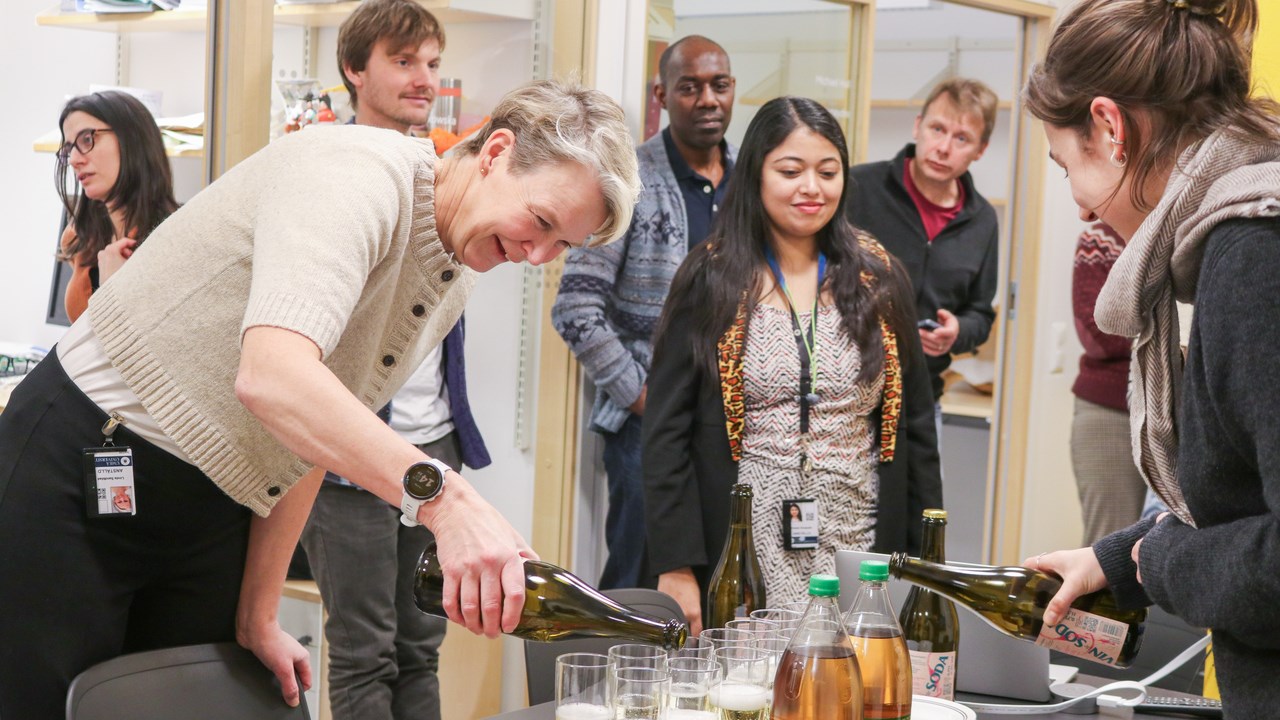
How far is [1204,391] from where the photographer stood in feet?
3.71

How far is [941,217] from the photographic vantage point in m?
3.68

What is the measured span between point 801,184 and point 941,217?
3.94 feet

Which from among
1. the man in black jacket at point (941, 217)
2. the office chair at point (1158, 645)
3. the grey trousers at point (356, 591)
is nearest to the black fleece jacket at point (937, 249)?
the man in black jacket at point (941, 217)

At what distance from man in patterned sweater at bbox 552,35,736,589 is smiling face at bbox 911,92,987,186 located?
708 mm

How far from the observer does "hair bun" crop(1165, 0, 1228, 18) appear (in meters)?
1.24

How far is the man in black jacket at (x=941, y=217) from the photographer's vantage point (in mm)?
3572

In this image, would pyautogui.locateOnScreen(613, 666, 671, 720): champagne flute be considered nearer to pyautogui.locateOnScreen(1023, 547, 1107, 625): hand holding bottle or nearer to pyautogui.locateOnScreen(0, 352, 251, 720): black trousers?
pyautogui.locateOnScreen(1023, 547, 1107, 625): hand holding bottle

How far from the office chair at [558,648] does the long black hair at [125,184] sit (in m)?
1.18

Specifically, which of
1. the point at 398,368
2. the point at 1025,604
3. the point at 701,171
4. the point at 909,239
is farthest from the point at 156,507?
the point at 909,239

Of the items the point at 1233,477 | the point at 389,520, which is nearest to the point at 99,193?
the point at 389,520

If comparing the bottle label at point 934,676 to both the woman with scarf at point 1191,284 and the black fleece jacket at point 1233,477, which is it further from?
the black fleece jacket at point 1233,477

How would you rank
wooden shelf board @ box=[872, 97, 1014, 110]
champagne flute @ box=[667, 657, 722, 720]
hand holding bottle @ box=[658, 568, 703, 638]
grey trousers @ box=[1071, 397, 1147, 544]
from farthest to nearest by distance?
wooden shelf board @ box=[872, 97, 1014, 110] → grey trousers @ box=[1071, 397, 1147, 544] → hand holding bottle @ box=[658, 568, 703, 638] → champagne flute @ box=[667, 657, 722, 720]

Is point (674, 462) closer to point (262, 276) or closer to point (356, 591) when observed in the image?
point (356, 591)

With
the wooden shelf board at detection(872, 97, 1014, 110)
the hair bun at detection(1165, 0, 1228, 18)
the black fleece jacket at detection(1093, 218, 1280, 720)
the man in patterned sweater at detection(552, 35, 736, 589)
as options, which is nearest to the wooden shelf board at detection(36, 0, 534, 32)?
the man in patterned sweater at detection(552, 35, 736, 589)
